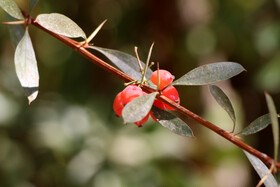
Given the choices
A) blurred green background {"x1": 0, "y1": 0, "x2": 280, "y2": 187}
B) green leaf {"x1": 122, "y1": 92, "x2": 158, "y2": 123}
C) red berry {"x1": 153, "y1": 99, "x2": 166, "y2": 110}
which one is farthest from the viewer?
blurred green background {"x1": 0, "y1": 0, "x2": 280, "y2": 187}

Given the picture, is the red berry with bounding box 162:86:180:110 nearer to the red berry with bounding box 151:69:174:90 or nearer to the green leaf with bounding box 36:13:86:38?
the red berry with bounding box 151:69:174:90

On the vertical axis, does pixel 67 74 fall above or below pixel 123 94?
below

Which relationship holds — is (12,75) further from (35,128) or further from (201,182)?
(201,182)

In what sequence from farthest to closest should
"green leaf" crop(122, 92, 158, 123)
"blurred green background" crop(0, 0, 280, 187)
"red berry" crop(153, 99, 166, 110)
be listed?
"blurred green background" crop(0, 0, 280, 187) → "red berry" crop(153, 99, 166, 110) → "green leaf" crop(122, 92, 158, 123)

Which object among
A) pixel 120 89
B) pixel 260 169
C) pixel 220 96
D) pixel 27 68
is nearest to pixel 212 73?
pixel 220 96

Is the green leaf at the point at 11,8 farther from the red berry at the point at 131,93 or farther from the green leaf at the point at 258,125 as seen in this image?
the green leaf at the point at 258,125

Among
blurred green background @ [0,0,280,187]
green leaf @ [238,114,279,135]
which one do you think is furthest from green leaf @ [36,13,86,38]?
blurred green background @ [0,0,280,187]

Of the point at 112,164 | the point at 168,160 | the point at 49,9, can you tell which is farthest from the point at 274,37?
the point at 49,9
